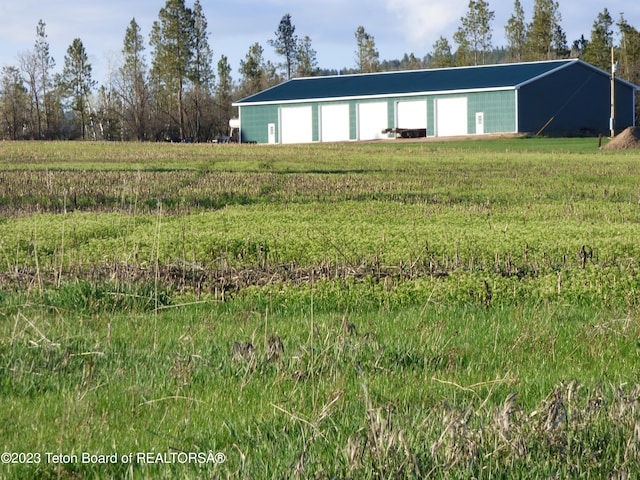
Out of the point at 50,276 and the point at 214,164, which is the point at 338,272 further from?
the point at 214,164

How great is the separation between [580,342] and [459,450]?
8.93 feet

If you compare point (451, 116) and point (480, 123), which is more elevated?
point (451, 116)

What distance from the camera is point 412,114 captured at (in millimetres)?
62156

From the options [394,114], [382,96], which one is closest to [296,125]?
[382,96]

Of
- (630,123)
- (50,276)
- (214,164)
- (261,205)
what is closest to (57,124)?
(630,123)

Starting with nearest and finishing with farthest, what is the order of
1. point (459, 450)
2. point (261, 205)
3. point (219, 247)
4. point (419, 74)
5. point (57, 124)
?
point (459, 450) → point (219, 247) → point (261, 205) → point (419, 74) → point (57, 124)

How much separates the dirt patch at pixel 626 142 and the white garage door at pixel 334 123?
26450 mm

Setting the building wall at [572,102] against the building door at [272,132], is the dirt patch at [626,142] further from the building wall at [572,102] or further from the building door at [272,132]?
the building door at [272,132]

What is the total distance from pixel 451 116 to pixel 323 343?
56284mm

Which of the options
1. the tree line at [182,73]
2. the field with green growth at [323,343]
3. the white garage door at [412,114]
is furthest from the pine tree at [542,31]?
the field with green growth at [323,343]

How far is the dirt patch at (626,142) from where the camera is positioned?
39.6 m

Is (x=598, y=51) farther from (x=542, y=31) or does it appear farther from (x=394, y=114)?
(x=394, y=114)

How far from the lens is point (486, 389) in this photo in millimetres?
5227

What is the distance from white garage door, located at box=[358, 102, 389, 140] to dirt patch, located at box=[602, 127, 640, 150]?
2434 centimetres
